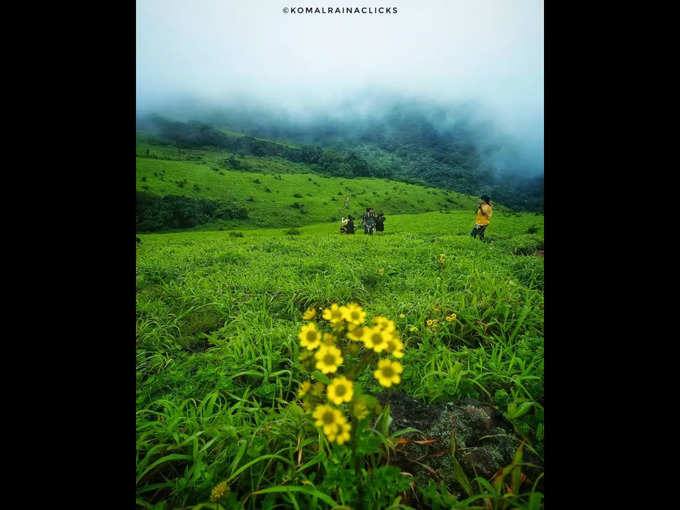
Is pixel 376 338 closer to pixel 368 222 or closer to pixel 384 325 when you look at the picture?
pixel 384 325

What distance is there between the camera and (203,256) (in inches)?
115

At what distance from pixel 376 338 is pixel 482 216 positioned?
7.19 feet

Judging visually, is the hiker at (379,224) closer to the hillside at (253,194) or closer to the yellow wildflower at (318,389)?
the hillside at (253,194)

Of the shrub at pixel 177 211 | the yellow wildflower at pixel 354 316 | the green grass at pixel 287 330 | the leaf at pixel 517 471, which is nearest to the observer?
the yellow wildflower at pixel 354 316

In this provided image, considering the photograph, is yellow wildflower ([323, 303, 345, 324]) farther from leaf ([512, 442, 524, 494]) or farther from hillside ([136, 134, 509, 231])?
hillside ([136, 134, 509, 231])

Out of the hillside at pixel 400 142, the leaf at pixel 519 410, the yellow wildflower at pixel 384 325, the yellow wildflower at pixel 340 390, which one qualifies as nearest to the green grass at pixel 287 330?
the leaf at pixel 519 410

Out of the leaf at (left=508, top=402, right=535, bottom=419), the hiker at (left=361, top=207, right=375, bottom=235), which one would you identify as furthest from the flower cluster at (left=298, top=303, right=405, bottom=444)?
the hiker at (left=361, top=207, right=375, bottom=235)

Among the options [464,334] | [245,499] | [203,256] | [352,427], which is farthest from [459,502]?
[203,256]

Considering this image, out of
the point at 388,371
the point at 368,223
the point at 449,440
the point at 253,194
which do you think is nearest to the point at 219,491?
the point at 388,371

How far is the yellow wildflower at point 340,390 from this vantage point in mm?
976

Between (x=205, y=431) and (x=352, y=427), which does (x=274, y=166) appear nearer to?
(x=205, y=431)

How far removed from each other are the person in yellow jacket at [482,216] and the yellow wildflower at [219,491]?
109 inches

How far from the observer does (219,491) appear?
119 cm
